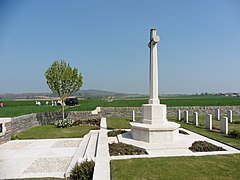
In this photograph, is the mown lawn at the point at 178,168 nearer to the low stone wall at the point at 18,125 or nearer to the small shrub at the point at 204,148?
the small shrub at the point at 204,148

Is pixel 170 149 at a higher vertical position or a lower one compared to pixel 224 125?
lower

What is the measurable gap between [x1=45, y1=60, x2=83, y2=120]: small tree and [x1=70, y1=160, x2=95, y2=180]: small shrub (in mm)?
9727

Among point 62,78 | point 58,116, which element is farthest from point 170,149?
point 58,116

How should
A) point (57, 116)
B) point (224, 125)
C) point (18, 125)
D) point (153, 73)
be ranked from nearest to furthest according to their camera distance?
point (153, 73), point (224, 125), point (18, 125), point (57, 116)

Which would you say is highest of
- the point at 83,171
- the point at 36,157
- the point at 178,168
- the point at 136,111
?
the point at 136,111

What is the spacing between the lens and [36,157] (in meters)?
7.02

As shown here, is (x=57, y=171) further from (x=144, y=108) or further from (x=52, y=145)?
(x=144, y=108)

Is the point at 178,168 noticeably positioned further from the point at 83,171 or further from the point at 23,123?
the point at 23,123

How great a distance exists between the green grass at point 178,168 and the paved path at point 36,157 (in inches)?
85.6

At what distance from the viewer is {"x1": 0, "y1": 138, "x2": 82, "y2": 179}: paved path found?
553 centimetres

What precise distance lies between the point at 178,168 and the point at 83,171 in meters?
Answer: 2.62

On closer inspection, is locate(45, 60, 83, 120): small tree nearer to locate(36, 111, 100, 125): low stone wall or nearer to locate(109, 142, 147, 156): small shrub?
locate(36, 111, 100, 125): low stone wall

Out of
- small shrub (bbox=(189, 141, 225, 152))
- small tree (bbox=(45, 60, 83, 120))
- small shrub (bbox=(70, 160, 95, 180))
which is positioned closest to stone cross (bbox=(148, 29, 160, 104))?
small shrub (bbox=(189, 141, 225, 152))

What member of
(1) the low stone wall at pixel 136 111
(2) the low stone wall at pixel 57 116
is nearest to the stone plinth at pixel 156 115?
(2) the low stone wall at pixel 57 116
